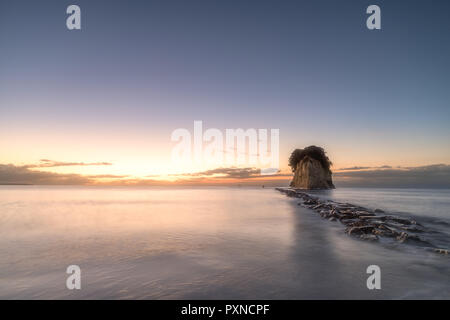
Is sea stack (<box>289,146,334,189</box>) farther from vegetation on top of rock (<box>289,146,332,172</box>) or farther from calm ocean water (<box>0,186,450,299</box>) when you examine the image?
calm ocean water (<box>0,186,450,299</box>)

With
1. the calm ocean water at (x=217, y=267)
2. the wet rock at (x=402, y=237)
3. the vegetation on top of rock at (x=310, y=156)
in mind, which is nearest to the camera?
the calm ocean water at (x=217, y=267)

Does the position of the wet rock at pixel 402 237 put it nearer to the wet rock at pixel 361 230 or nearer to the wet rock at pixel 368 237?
the wet rock at pixel 368 237

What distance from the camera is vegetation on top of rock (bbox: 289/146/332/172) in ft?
262

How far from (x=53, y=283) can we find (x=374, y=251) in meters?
7.78

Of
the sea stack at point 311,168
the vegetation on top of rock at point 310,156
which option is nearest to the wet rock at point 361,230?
the sea stack at point 311,168

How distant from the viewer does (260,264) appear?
557 cm

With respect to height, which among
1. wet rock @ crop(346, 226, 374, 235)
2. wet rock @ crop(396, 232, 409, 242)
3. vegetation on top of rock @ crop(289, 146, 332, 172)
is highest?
vegetation on top of rock @ crop(289, 146, 332, 172)

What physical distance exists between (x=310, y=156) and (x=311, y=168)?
505 cm

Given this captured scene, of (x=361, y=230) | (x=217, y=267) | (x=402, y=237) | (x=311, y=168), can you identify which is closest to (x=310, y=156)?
(x=311, y=168)

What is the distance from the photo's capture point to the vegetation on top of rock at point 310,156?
3142 inches

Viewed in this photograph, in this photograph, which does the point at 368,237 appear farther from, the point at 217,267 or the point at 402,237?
the point at 217,267

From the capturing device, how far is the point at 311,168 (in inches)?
3009

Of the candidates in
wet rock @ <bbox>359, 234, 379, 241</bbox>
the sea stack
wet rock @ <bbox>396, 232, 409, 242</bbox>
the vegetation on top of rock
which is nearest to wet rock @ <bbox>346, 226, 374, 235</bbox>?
wet rock @ <bbox>359, 234, 379, 241</bbox>
